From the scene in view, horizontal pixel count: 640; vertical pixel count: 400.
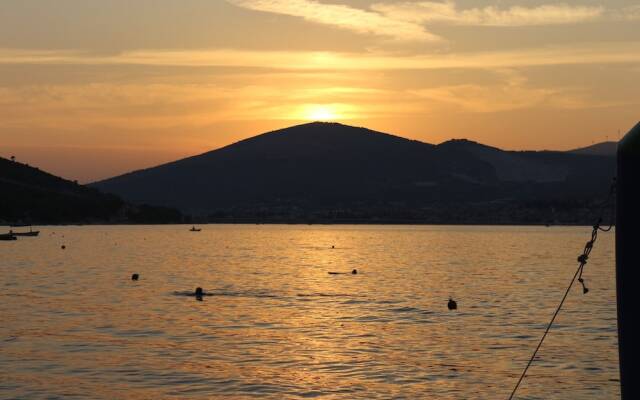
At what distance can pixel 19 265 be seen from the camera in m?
130

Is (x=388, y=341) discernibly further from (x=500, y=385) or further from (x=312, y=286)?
(x=312, y=286)

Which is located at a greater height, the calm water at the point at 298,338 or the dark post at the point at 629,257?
the dark post at the point at 629,257

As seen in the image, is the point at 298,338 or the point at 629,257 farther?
the point at 298,338

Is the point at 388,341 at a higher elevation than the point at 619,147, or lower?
lower

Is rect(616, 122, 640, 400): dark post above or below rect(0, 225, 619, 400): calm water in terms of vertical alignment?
above

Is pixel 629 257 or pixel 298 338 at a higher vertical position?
pixel 629 257

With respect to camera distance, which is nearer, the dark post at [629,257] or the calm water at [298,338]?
the dark post at [629,257]

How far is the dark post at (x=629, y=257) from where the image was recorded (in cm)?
1994

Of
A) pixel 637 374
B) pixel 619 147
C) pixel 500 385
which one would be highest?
pixel 619 147

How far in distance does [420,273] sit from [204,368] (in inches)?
3192

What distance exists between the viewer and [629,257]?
2012 cm

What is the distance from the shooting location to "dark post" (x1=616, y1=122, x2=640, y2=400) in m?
19.9

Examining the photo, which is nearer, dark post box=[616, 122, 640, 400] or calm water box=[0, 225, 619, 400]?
dark post box=[616, 122, 640, 400]

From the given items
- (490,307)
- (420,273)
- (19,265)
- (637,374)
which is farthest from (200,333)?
(19,265)
